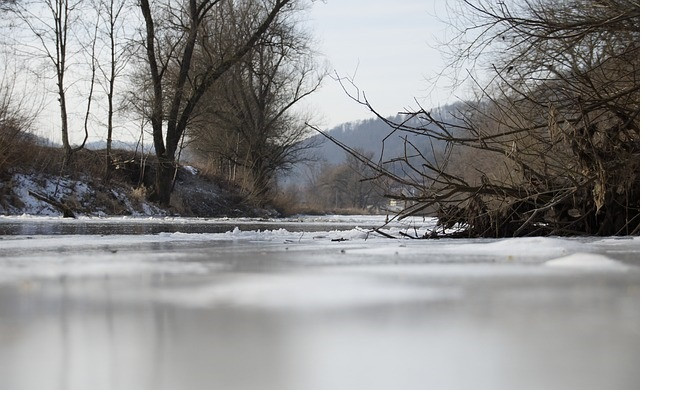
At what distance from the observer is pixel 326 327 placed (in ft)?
2.65

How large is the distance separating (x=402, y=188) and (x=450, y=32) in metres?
0.83

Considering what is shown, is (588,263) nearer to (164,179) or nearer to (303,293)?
(303,293)

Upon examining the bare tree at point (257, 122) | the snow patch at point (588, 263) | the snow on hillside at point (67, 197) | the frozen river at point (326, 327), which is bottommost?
the frozen river at point (326, 327)

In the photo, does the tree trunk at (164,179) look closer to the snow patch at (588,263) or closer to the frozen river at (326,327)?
the frozen river at (326,327)

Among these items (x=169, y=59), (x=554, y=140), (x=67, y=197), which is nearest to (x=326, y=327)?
(x=554, y=140)

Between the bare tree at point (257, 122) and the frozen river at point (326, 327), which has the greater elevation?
the bare tree at point (257, 122)

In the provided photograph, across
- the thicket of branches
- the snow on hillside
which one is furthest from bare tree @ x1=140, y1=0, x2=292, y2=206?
the thicket of branches

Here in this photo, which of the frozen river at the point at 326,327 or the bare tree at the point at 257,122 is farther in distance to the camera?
the bare tree at the point at 257,122

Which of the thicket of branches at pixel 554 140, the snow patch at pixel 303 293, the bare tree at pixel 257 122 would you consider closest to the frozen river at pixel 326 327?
the snow patch at pixel 303 293

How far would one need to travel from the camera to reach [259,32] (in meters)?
12.0

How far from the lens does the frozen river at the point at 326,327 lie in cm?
63
